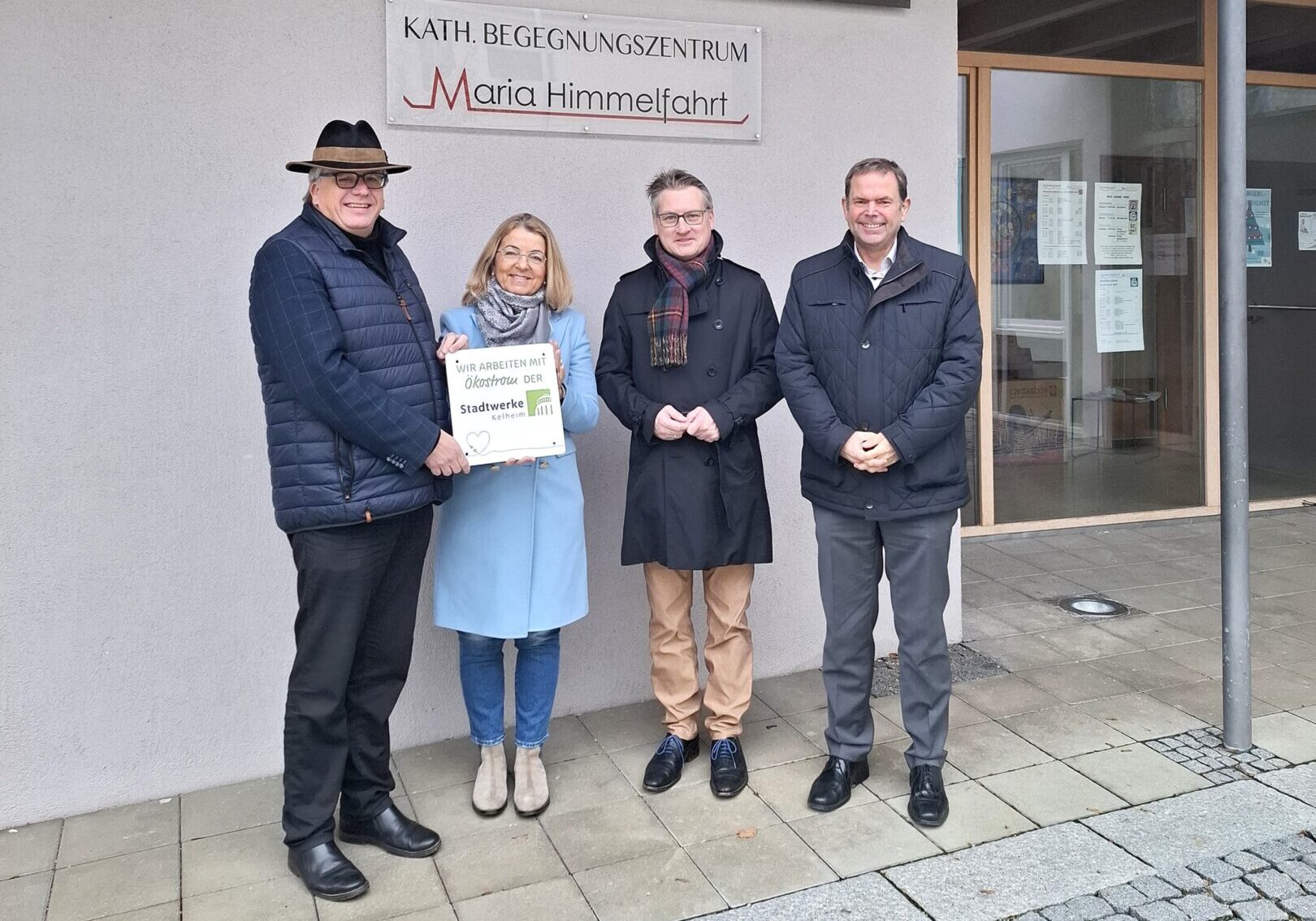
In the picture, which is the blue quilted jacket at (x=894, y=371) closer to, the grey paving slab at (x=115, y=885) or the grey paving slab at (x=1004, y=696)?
the grey paving slab at (x=1004, y=696)

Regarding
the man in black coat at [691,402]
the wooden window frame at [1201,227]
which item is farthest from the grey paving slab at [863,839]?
the wooden window frame at [1201,227]

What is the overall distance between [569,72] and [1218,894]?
333cm

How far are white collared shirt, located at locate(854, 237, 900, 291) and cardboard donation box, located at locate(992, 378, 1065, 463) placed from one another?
4.07 metres

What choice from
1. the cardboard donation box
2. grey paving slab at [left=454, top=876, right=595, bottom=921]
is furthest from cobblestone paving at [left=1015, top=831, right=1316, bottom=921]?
the cardboard donation box

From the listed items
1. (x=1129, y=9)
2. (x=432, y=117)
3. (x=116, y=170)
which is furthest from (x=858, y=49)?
(x=1129, y=9)

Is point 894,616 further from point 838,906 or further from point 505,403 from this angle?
point 505,403

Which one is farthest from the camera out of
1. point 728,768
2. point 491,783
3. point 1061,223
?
point 1061,223

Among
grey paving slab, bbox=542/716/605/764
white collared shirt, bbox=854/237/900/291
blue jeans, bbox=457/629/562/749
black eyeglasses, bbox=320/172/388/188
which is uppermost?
black eyeglasses, bbox=320/172/388/188

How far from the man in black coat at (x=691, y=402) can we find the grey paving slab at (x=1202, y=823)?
1177mm

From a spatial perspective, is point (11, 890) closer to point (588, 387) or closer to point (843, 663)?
point (588, 387)

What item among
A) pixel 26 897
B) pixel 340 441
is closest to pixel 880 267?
pixel 340 441

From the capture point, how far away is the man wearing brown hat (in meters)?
3.09

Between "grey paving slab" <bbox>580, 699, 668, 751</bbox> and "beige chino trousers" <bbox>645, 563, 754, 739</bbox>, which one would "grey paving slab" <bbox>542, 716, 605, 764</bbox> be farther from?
"beige chino trousers" <bbox>645, 563, 754, 739</bbox>

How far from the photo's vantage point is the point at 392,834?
11.4 ft
